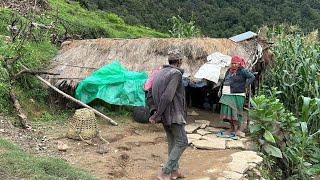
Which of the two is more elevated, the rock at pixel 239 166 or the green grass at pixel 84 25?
the green grass at pixel 84 25

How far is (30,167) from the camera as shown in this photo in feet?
18.5

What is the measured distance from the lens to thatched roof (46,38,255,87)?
9938 mm

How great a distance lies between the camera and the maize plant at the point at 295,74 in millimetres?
10016

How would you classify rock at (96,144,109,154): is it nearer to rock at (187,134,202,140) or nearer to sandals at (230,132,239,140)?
rock at (187,134,202,140)

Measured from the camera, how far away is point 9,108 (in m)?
8.52

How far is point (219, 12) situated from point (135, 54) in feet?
54.8

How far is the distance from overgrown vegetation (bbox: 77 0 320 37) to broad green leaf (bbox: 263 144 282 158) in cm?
1662

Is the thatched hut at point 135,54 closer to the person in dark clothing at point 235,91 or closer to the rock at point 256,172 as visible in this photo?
the person in dark clothing at point 235,91

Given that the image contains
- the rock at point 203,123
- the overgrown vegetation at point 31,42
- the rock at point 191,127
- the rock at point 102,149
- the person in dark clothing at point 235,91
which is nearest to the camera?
the rock at point 102,149

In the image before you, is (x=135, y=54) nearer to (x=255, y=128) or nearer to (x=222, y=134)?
(x=222, y=134)

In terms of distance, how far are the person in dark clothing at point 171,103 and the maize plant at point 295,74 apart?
4.40m

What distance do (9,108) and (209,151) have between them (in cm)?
351

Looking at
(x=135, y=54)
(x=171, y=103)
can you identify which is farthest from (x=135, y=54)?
(x=171, y=103)

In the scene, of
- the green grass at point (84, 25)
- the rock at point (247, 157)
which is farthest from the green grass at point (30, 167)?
the green grass at point (84, 25)
